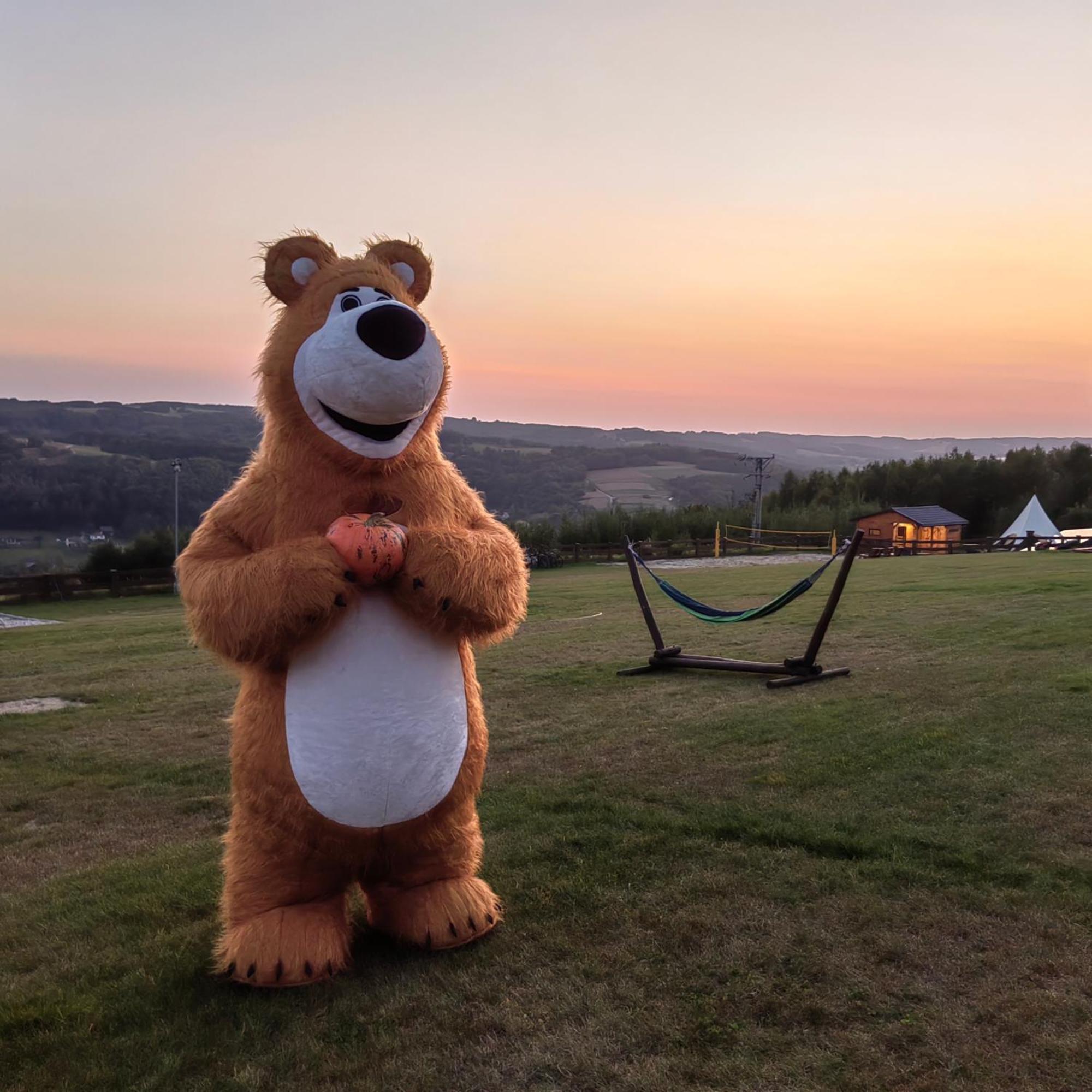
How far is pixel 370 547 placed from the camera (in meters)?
2.51

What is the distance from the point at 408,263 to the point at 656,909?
93.7 inches

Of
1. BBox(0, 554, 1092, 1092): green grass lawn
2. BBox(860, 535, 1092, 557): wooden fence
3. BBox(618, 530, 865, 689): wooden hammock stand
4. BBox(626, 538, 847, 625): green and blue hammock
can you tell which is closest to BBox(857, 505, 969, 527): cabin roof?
BBox(860, 535, 1092, 557): wooden fence

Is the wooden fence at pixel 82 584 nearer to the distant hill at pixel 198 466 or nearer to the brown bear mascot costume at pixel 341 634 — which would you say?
the distant hill at pixel 198 466

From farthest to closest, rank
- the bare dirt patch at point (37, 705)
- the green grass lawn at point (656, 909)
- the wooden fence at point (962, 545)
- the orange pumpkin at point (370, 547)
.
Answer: the wooden fence at point (962, 545)
the bare dirt patch at point (37, 705)
the orange pumpkin at point (370, 547)
the green grass lawn at point (656, 909)

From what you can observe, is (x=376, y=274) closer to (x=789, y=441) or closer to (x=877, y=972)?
(x=877, y=972)

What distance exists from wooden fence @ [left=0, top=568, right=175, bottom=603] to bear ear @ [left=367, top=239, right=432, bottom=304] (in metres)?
21.7

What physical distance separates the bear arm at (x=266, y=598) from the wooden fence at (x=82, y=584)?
71.8ft

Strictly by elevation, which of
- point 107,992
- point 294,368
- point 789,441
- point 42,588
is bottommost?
point 42,588

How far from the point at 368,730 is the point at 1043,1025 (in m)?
1.97

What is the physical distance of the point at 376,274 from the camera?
283 cm

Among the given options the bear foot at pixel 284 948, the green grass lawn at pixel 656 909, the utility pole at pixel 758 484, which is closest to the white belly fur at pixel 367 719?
the bear foot at pixel 284 948

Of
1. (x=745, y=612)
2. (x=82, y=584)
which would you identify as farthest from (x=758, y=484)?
(x=745, y=612)

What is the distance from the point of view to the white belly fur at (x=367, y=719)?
100.0 inches

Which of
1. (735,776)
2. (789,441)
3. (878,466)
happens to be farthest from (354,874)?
(789,441)
